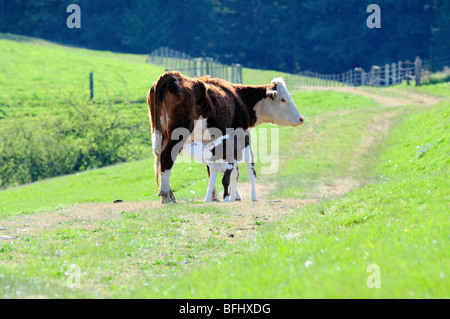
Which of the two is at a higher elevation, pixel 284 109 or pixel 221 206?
pixel 284 109

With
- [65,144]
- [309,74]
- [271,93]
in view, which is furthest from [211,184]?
[309,74]

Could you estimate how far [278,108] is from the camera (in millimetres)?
17531

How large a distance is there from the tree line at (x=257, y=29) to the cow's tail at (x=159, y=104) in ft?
260

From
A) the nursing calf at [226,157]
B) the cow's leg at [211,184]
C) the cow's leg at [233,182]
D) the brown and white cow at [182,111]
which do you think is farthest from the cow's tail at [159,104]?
the cow's leg at [233,182]

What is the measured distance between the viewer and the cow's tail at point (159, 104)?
14.1 m

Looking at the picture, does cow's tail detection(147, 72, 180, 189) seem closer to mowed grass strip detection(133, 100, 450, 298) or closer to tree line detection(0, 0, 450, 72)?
mowed grass strip detection(133, 100, 450, 298)

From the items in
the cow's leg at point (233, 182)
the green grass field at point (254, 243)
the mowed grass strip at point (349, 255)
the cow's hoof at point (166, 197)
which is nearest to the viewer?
the mowed grass strip at point (349, 255)

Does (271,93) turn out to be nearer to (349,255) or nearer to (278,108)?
(278,108)

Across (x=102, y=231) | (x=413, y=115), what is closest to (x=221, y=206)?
(x=102, y=231)

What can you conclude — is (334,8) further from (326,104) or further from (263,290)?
(263,290)

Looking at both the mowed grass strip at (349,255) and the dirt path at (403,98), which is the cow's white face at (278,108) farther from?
the dirt path at (403,98)

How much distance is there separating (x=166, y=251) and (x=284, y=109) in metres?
8.12

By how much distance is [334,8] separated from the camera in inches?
3826

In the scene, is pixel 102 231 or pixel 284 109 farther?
pixel 284 109
